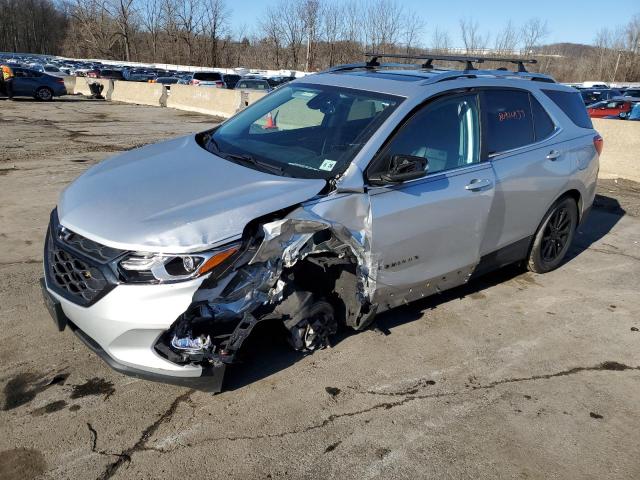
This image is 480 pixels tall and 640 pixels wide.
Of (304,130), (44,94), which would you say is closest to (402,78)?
(304,130)

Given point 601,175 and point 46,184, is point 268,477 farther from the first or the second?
point 601,175

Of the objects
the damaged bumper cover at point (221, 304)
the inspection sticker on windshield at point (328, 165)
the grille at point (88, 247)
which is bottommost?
the damaged bumper cover at point (221, 304)

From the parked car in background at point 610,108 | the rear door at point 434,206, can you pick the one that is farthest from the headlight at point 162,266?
the parked car in background at point 610,108

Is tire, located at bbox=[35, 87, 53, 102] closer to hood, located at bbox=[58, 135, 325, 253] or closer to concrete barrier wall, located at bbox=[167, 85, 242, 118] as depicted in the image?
concrete barrier wall, located at bbox=[167, 85, 242, 118]

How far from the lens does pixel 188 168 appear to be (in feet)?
11.5

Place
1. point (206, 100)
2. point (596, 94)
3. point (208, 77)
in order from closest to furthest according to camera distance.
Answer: point (206, 100) → point (596, 94) → point (208, 77)

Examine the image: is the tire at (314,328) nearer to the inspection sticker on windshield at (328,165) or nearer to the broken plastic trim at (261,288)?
the broken plastic trim at (261,288)

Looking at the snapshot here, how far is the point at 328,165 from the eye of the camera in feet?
11.4

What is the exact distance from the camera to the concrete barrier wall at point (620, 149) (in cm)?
1004

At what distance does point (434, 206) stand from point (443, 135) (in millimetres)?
600

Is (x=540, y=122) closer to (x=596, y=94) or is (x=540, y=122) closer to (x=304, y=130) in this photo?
(x=304, y=130)

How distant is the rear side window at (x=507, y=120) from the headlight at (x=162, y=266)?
2.52 metres

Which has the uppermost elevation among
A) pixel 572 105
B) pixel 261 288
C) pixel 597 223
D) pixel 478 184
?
pixel 572 105

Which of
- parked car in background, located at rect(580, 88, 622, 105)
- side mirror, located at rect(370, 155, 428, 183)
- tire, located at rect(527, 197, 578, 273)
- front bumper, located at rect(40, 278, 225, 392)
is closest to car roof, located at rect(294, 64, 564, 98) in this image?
side mirror, located at rect(370, 155, 428, 183)
